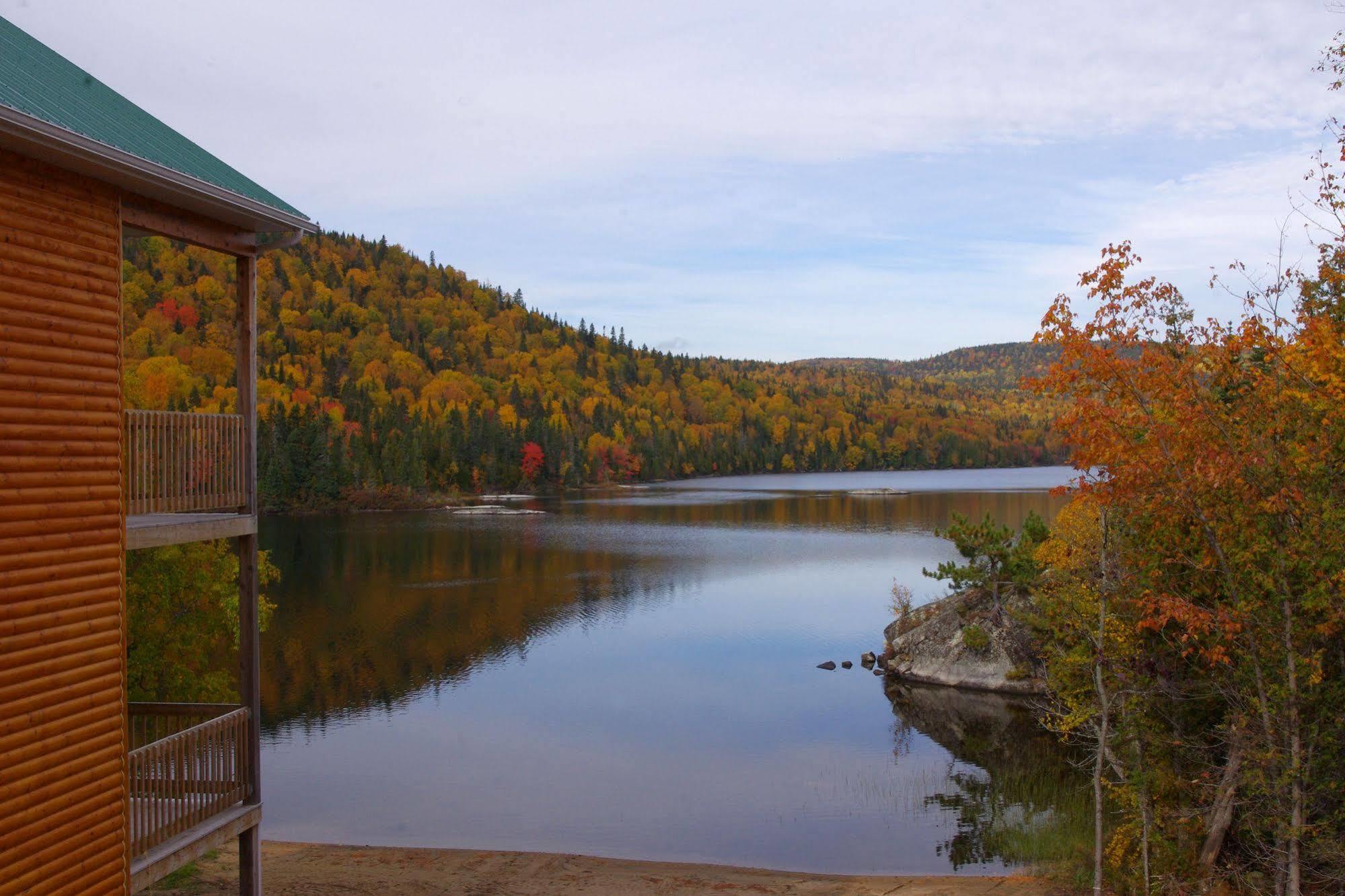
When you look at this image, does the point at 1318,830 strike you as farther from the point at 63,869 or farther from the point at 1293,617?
the point at 63,869

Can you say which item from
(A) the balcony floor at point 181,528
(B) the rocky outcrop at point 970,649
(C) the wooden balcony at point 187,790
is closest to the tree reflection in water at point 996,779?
(B) the rocky outcrop at point 970,649

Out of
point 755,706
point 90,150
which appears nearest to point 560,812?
Result: point 755,706

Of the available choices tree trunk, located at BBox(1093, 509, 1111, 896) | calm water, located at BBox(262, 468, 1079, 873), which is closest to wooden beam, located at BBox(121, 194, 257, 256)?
tree trunk, located at BBox(1093, 509, 1111, 896)

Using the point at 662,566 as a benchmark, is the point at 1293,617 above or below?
above

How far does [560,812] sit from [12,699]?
1446 cm

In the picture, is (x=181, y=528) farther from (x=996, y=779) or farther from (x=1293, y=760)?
(x=996, y=779)

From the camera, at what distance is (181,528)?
8.98 meters

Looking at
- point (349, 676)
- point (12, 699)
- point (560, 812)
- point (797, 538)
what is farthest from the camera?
point (797, 538)

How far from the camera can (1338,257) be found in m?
11.6

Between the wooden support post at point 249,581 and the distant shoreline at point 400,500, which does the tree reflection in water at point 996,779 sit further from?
the distant shoreline at point 400,500

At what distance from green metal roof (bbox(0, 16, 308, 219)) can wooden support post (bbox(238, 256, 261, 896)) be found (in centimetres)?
95

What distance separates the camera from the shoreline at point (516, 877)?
50.3ft

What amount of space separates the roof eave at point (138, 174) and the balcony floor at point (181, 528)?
2.85 meters

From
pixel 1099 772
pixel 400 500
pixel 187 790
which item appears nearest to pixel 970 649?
pixel 1099 772
